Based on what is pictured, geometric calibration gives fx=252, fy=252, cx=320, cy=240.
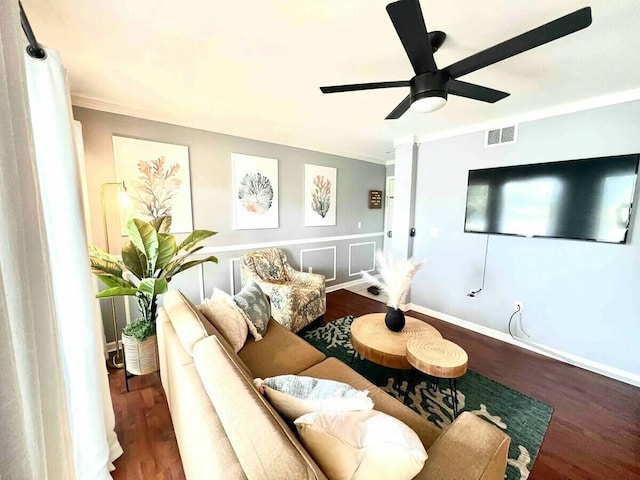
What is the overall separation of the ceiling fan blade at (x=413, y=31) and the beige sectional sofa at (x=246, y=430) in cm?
147

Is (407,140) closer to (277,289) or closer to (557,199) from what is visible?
(557,199)

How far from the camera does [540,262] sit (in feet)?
8.43

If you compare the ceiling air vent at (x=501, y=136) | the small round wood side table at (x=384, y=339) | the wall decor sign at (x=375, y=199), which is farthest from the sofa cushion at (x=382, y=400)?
the wall decor sign at (x=375, y=199)

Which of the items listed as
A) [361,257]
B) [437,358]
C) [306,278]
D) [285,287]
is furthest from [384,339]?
[361,257]

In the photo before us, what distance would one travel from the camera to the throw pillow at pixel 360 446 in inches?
26.7

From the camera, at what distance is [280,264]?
10.9 ft

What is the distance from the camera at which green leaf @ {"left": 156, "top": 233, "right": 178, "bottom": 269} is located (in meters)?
1.61

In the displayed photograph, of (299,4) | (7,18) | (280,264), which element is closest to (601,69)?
(299,4)

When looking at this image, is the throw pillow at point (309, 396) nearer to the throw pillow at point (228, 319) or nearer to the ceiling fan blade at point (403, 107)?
the throw pillow at point (228, 319)

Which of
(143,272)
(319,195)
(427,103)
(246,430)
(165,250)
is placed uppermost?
(427,103)

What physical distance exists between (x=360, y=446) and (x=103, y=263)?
1.79 metres

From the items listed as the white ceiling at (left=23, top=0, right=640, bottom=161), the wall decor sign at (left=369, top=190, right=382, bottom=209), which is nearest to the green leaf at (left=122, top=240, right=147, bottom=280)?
the white ceiling at (left=23, top=0, right=640, bottom=161)

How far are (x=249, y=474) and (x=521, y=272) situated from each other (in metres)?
3.12

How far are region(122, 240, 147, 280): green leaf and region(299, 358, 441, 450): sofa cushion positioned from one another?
49.0 inches
